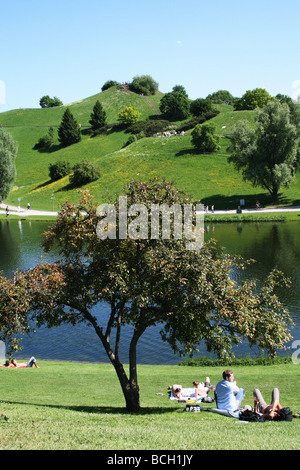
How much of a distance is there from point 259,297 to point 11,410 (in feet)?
25.3

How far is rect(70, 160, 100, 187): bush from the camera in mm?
86312

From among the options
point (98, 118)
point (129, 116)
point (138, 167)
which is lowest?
point (138, 167)

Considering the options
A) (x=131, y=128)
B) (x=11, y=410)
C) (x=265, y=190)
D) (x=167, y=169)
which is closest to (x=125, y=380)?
(x=11, y=410)

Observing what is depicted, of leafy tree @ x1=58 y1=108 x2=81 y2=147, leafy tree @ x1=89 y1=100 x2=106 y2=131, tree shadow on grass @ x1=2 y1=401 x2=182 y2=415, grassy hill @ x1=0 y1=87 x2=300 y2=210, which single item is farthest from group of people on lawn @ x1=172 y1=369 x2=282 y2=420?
leafy tree @ x1=89 y1=100 x2=106 y2=131

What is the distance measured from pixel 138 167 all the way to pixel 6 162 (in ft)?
91.8

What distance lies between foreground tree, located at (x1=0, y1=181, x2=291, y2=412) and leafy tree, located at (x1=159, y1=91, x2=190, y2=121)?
12904 centimetres

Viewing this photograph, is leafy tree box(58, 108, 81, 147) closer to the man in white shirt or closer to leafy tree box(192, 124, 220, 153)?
leafy tree box(192, 124, 220, 153)

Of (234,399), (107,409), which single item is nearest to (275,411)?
(234,399)

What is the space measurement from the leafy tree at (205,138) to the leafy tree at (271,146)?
21.5m

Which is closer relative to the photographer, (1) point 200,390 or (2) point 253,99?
(1) point 200,390

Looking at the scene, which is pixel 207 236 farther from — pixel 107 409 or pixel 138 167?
pixel 138 167

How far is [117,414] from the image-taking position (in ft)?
39.8

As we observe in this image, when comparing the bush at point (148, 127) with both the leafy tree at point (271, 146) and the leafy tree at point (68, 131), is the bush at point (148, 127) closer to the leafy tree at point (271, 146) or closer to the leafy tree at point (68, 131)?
the leafy tree at point (68, 131)

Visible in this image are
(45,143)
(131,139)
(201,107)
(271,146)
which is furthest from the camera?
(45,143)
